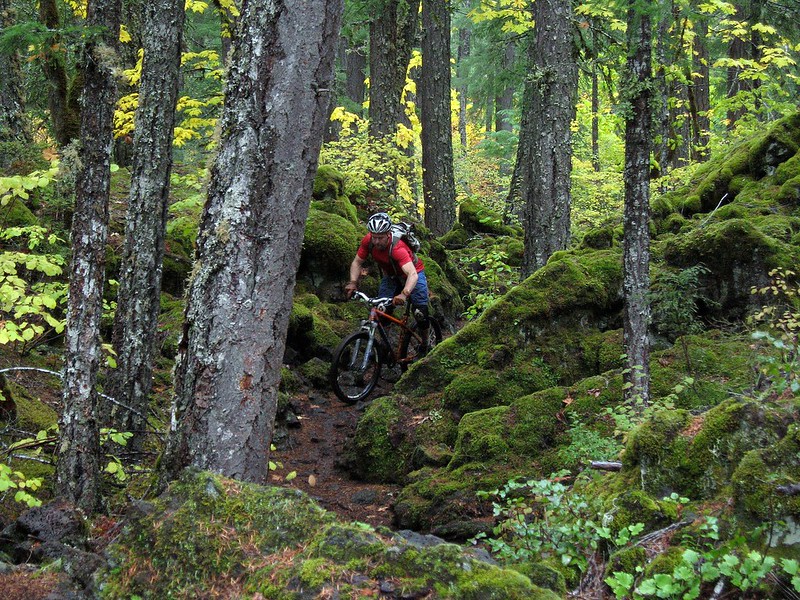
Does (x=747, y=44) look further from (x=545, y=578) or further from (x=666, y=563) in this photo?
(x=545, y=578)

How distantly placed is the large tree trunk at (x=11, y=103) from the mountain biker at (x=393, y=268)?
6.04 meters

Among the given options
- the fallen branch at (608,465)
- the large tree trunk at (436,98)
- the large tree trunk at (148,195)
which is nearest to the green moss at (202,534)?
the fallen branch at (608,465)

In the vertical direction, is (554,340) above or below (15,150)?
below

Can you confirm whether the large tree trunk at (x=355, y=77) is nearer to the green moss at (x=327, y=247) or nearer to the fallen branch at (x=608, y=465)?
the green moss at (x=327, y=247)

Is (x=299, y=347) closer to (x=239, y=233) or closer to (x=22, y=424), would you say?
(x=22, y=424)

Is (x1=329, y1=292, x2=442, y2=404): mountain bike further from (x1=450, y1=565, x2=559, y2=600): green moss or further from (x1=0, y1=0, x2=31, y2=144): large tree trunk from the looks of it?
(x1=450, y1=565, x2=559, y2=600): green moss

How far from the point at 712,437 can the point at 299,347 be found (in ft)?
24.2

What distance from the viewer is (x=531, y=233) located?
10914 millimetres

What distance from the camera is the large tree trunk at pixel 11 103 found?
1080 cm

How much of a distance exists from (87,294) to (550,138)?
26.5ft

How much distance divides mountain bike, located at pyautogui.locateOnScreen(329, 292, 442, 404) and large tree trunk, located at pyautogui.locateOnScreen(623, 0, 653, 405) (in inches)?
160

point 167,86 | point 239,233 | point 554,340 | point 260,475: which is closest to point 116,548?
point 260,475

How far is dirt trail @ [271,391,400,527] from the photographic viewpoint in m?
6.54

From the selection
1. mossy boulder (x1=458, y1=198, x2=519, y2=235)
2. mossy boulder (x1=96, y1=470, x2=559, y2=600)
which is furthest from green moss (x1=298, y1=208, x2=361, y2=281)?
mossy boulder (x1=96, y1=470, x2=559, y2=600)
